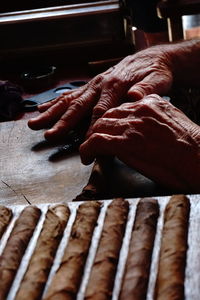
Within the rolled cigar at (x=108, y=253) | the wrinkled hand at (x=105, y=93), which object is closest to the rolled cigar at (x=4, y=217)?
the rolled cigar at (x=108, y=253)

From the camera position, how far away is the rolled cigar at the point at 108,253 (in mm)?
1171

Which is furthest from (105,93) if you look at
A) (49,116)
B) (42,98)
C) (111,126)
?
(42,98)

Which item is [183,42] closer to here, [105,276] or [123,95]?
[123,95]

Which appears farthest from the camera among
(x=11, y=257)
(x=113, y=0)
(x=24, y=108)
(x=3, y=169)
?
(x=113, y=0)

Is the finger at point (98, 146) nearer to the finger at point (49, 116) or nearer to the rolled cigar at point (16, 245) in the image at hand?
the rolled cigar at point (16, 245)

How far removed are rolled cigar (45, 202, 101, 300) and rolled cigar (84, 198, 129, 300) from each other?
0.04 meters

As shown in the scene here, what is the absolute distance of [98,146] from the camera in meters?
1.76

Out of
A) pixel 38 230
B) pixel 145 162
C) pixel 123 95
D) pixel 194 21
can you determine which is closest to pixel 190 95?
pixel 123 95

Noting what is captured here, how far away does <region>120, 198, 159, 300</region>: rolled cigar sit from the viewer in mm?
1157

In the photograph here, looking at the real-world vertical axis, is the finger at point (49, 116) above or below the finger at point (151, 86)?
below

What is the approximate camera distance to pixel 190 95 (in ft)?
9.21

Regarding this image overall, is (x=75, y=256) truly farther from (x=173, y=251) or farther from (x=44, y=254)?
(x=173, y=251)

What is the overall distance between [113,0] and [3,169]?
2.03 meters

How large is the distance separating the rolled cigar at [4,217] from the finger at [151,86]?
77 cm
